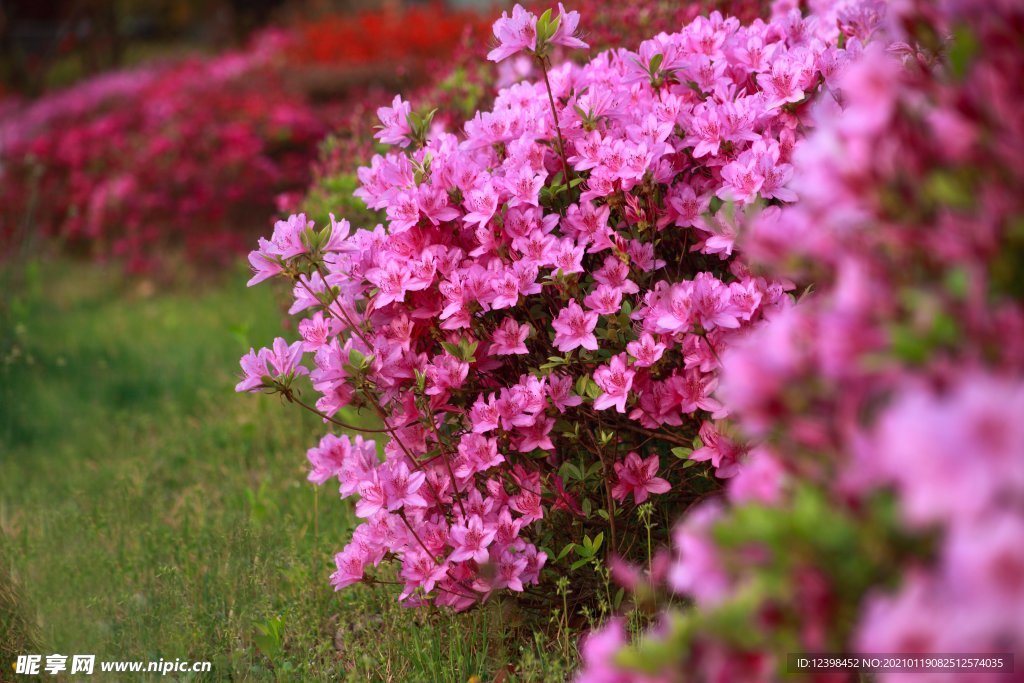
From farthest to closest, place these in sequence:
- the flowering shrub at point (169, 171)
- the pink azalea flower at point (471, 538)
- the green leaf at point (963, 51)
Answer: the flowering shrub at point (169, 171) < the pink azalea flower at point (471, 538) < the green leaf at point (963, 51)

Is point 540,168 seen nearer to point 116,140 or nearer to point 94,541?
point 94,541

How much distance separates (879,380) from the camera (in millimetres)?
956

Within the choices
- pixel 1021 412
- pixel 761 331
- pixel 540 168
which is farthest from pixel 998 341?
pixel 540 168

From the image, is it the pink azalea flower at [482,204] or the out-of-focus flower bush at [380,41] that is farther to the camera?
the out-of-focus flower bush at [380,41]

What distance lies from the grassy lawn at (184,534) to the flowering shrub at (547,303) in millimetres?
226

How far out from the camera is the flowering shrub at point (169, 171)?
7457 millimetres

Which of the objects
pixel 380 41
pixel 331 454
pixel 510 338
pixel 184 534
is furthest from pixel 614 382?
pixel 380 41

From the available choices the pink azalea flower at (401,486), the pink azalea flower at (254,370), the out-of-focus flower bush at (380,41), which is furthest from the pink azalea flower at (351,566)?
the out-of-focus flower bush at (380,41)

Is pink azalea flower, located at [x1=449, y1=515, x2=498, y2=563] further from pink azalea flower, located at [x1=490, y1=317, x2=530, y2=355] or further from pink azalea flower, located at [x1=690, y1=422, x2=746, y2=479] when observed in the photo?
pink azalea flower, located at [x1=690, y1=422, x2=746, y2=479]

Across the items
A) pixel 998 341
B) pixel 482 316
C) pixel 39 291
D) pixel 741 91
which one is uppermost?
pixel 39 291

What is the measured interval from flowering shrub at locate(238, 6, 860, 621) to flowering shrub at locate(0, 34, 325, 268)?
17.5ft

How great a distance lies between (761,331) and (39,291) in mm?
6198

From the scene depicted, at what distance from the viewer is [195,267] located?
7.41m

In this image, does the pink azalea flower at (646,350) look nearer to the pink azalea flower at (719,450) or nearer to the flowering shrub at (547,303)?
the flowering shrub at (547,303)
